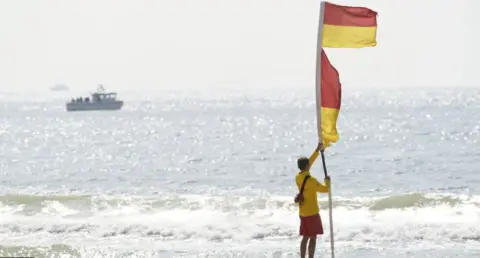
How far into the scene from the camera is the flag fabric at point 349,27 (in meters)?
14.0

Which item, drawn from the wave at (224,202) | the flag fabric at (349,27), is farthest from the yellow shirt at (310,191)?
the wave at (224,202)

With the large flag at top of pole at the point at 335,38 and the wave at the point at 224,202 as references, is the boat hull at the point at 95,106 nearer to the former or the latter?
the wave at the point at 224,202

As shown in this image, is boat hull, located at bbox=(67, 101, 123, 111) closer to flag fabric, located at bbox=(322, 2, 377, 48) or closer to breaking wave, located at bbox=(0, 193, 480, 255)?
breaking wave, located at bbox=(0, 193, 480, 255)

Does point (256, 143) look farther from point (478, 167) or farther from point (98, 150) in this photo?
point (478, 167)

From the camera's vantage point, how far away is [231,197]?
95.1ft

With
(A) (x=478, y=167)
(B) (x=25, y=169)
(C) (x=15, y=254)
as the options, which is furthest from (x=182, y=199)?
(B) (x=25, y=169)

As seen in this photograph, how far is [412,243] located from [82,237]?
760 cm

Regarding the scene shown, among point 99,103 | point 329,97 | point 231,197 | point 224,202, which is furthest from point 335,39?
point 99,103

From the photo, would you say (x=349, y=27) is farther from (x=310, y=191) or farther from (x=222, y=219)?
(x=222, y=219)

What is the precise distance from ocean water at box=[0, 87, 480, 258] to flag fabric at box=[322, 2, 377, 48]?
17.9 feet

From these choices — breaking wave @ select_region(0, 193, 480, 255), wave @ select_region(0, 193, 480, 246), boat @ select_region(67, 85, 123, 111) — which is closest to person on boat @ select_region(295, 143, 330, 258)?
breaking wave @ select_region(0, 193, 480, 255)

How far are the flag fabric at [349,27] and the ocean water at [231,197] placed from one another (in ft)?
17.9

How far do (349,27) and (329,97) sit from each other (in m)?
→ 1.04

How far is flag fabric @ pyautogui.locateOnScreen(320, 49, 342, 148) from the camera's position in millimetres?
13953
